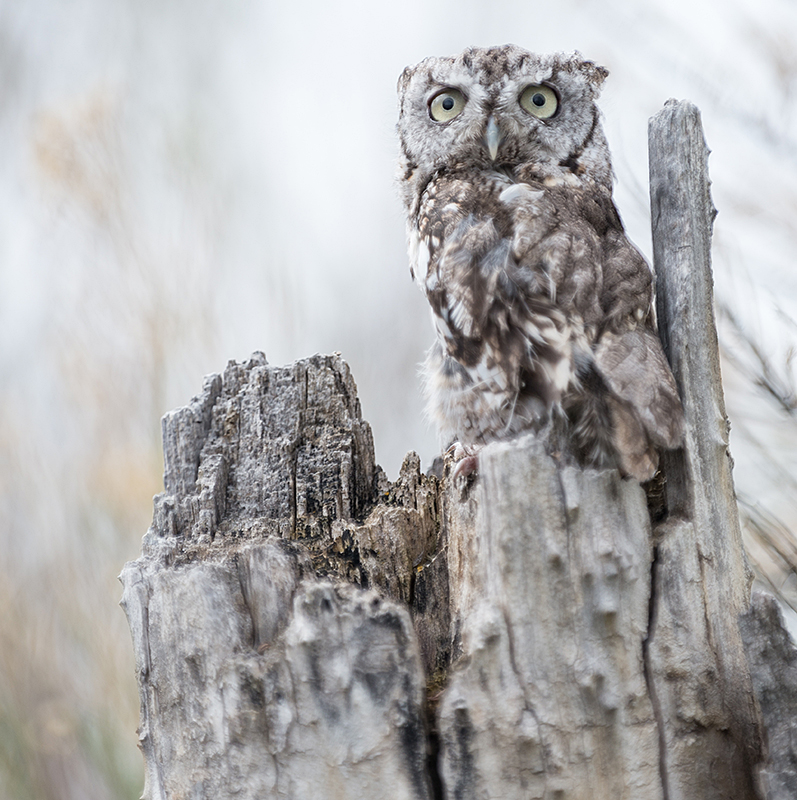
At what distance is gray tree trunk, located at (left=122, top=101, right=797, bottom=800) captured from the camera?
1112 millimetres

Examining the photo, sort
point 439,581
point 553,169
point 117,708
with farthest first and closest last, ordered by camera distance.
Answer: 1. point 117,708
2. point 553,169
3. point 439,581

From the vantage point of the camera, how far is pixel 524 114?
5.98ft

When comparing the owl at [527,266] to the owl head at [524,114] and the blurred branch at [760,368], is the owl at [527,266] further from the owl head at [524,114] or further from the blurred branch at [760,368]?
the blurred branch at [760,368]

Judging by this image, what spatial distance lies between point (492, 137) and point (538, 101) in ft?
0.58

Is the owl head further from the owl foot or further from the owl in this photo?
the owl foot

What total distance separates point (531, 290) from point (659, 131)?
0.41 meters

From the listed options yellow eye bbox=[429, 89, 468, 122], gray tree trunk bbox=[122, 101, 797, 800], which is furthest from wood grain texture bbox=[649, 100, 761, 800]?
yellow eye bbox=[429, 89, 468, 122]

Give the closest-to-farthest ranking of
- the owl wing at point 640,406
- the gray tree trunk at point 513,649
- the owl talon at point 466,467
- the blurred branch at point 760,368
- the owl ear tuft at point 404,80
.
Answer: the gray tree trunk at point 513,649
the owl wing at point 640,406
the owl talon at point 466,467
the blurred branch at point 760,368
the owl ear tuft at point 404,80

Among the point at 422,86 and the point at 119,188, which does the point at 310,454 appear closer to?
the point at 422,86

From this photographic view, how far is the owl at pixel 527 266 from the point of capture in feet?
4.40

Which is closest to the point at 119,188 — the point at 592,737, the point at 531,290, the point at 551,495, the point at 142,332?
the point at 142,332

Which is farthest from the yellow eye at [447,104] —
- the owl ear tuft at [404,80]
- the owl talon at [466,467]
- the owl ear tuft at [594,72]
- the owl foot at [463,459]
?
the owl talon at [466,467]

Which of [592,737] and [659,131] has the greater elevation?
[659,131]

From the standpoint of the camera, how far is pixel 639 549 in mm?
1216
